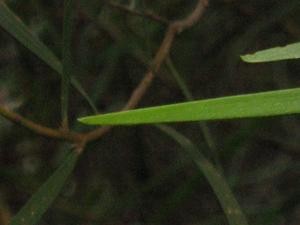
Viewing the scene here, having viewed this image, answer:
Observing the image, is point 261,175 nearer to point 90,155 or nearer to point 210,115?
point 90,155

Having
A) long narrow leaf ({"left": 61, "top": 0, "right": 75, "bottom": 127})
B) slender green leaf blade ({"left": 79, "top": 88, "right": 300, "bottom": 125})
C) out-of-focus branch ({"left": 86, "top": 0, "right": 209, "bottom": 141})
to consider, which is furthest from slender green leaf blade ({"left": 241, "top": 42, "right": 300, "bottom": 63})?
out-of-focus branch ({"left": 86, "top": 0, "right": 209, "bottom": 141})

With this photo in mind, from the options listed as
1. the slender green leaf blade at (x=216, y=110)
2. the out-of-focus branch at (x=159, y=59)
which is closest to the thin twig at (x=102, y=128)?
the out-of-focus branch at (x=159, y=59)

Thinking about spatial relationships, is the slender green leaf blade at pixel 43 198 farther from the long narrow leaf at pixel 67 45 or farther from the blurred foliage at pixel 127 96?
the blurred foliage at pixel 127 96

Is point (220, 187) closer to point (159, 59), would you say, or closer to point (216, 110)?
point (159, 59)

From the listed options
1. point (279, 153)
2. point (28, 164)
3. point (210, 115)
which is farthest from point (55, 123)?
point (210, 115)

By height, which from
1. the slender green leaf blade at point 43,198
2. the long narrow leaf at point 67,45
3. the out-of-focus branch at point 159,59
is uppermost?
the long narrow leaf at point 67,45

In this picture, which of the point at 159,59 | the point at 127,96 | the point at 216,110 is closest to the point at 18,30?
the point at 159,59
